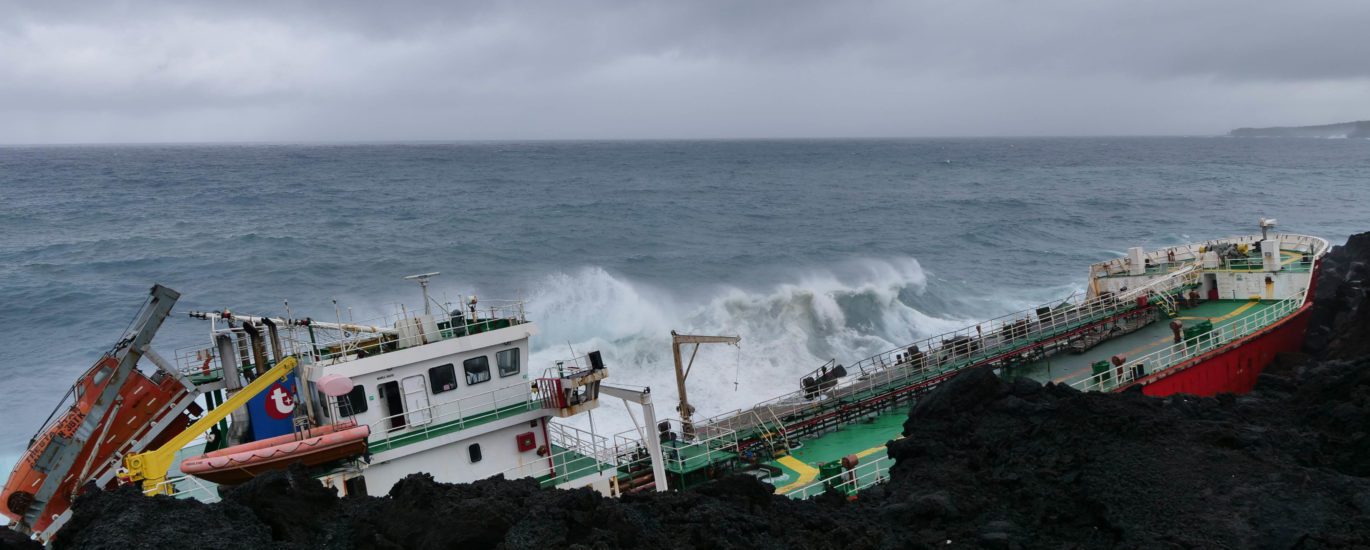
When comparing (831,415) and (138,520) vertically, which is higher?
(138,520)

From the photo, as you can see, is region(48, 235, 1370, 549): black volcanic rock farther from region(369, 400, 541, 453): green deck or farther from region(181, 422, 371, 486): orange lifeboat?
region(369, 400, 541, 453): green deck

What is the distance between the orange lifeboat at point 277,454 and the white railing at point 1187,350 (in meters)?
15.5

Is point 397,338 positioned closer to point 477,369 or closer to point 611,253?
point 477,369

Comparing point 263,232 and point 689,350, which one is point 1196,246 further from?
point 263,232

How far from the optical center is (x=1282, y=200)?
309 ft

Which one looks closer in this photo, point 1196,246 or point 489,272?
point 1196,246

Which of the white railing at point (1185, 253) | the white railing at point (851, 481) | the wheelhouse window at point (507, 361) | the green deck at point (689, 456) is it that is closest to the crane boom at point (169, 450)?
the wheelhouse window at point (507, 361)

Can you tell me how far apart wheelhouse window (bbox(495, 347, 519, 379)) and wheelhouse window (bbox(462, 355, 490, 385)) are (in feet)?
0.70

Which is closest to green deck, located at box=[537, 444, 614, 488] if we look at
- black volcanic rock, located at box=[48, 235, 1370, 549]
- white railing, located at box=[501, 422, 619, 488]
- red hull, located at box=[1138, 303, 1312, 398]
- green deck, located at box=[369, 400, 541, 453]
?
white railing, located at box=[501, 422, 619, 488]

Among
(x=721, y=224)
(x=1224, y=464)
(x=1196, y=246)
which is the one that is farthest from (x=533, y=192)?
(x=1224, y=464)

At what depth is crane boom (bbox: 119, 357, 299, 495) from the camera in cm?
1324

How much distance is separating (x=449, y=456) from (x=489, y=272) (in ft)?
119

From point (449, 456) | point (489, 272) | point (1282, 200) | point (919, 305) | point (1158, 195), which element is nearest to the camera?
point (449, 456)

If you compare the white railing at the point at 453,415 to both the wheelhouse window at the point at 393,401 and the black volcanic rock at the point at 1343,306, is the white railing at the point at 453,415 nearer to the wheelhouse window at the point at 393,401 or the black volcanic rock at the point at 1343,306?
the wheelhouse window at the point at 393,401
